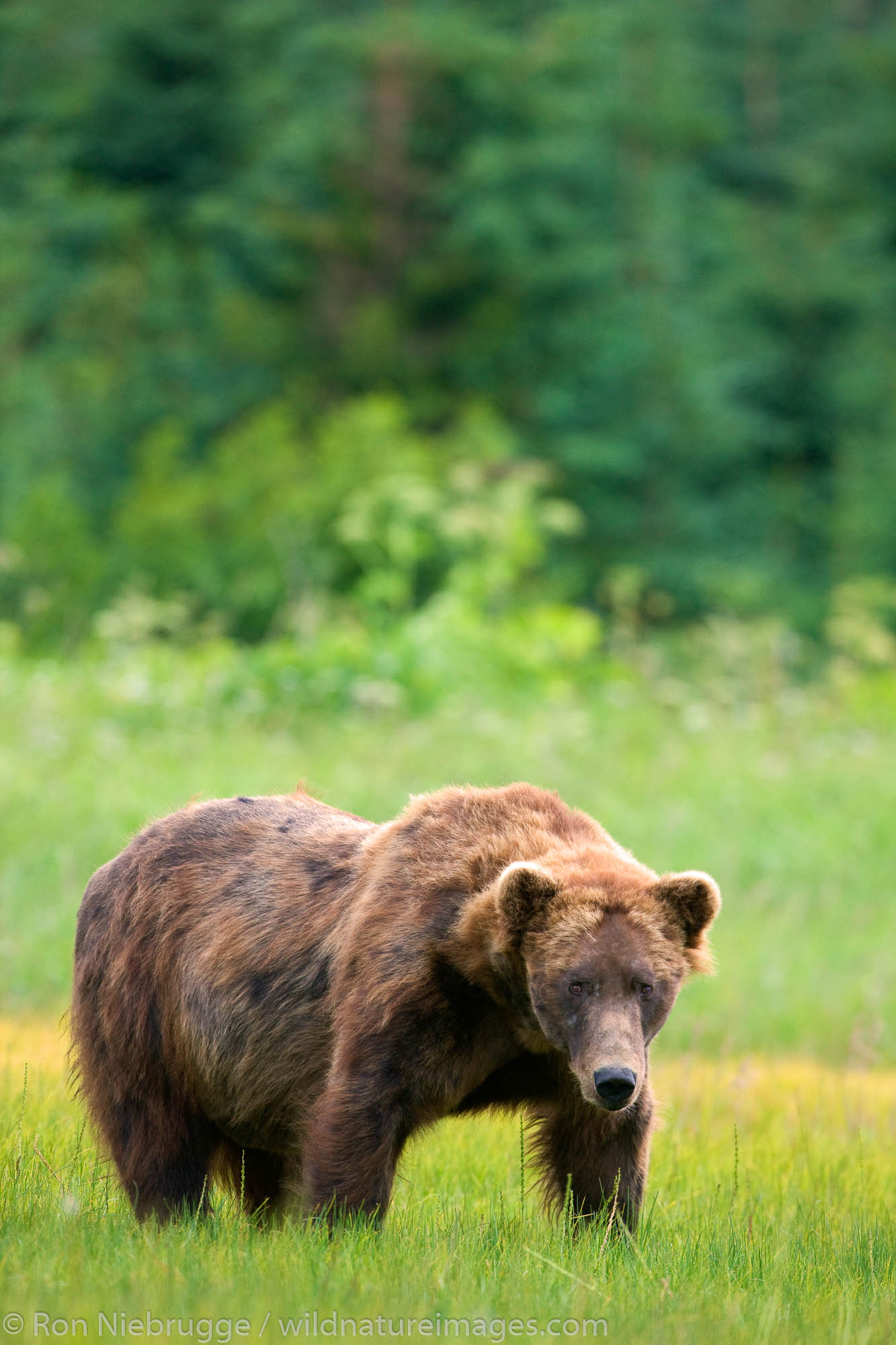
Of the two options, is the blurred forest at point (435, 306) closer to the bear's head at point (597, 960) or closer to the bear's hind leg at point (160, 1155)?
the bear's hind leg at point (160, 1155)

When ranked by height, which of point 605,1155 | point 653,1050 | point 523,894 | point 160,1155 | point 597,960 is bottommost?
point 653,1050

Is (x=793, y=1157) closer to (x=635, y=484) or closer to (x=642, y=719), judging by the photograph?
(x=642, y=719)

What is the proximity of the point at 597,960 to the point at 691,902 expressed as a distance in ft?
1.19

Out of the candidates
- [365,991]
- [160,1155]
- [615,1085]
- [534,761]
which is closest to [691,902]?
[615,1085]

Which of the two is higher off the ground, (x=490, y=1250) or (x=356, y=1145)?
(x=356, y=1145)

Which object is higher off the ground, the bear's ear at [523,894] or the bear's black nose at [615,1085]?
the bear's ear at [523,894]

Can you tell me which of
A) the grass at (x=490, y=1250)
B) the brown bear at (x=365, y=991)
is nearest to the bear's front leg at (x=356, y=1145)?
the brown bear at (x=365, y=991)

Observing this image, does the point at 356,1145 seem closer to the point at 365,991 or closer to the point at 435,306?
the point at 365,991

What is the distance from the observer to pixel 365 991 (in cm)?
385

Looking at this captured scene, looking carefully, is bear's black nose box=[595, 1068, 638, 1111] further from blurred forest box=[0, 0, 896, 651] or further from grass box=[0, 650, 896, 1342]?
blurred forest box=[0, 0, 896, 651]

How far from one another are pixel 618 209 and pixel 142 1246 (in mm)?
A: 20738

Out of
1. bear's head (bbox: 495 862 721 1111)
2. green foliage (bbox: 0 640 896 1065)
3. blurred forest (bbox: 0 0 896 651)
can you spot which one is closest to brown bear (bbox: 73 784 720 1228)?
bear's head (bbox: 495 862 721 1111)

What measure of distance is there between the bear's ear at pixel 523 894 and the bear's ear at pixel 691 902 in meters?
0.32

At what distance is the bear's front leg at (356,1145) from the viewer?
3.73 m
